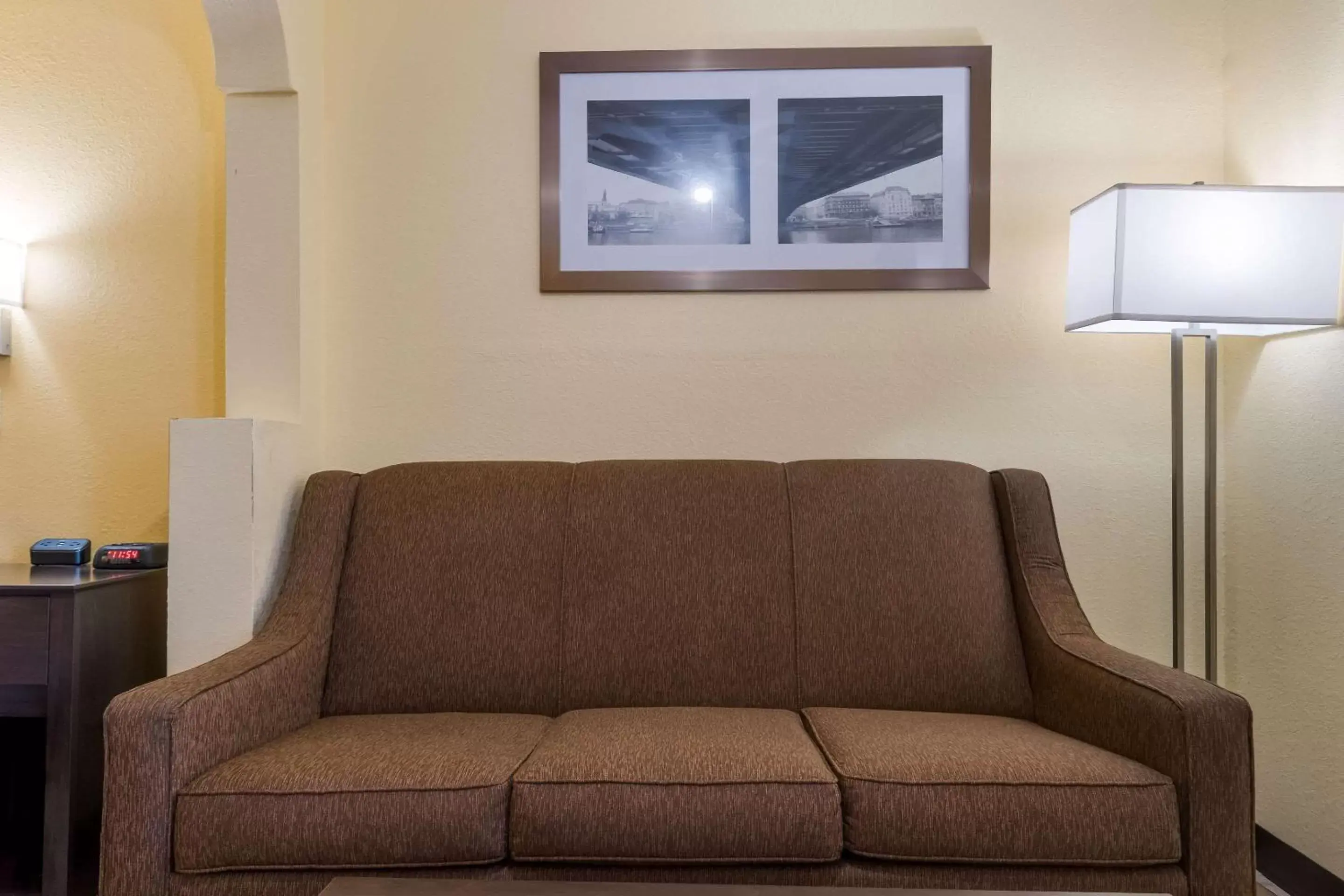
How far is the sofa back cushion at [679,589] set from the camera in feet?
6.38

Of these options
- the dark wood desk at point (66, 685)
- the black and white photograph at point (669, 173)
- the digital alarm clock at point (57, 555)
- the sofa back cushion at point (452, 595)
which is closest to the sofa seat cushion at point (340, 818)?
the sofa back cushion at point (452, 595)

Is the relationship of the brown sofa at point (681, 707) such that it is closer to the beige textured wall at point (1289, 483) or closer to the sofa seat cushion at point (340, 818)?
the sofa seat cushion at point (340, 818)

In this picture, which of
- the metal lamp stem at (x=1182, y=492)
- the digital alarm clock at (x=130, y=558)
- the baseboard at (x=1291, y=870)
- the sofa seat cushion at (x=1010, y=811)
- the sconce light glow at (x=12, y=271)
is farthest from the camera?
the sconce light glow at (x=12, y=271)

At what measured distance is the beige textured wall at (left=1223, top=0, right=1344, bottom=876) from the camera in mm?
1931

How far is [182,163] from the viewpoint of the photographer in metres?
2.47

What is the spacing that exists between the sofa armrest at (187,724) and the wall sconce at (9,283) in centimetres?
125

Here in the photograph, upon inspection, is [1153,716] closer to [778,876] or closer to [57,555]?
[778,876]

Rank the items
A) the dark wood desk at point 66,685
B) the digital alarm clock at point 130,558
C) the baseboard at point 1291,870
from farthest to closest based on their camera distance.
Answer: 1. the digital alarm clock at point 130,558
2. the baseboard at point 1291,870
3. the dark wood desk at point 66,685

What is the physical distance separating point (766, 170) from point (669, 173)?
0.26 meters

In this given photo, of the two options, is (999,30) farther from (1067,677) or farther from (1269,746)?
(1269,746)

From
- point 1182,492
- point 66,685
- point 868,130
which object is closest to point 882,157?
point 868,130

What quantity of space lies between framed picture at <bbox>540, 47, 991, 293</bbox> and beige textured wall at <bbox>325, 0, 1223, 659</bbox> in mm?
57

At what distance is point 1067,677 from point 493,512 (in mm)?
1273

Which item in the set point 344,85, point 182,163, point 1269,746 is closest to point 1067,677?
point 1269,746
